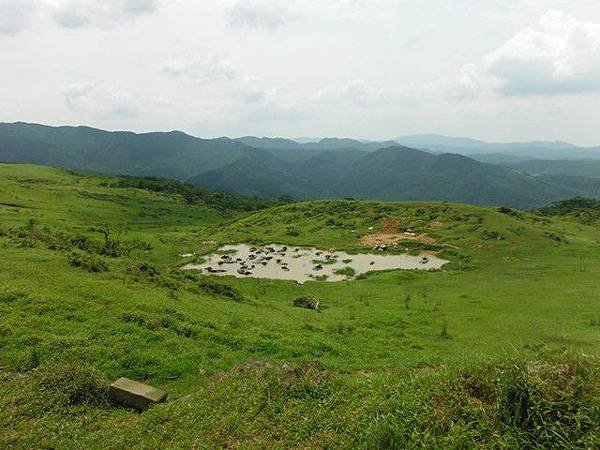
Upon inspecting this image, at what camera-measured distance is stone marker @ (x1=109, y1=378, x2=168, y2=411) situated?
1148cm

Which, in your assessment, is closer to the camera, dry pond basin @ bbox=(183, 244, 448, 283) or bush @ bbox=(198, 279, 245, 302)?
bush @ bbox=(198, 279, 245, 302)

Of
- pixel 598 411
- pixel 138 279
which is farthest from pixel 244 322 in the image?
pixel 598 411

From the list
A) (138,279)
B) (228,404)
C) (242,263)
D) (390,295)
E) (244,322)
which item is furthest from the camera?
(242,263)

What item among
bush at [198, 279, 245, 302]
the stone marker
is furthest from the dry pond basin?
the stone marker

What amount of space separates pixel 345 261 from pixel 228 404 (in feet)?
124

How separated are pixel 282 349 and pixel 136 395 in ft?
20.9

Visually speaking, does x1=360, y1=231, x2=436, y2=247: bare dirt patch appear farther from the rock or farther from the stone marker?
the stone marker

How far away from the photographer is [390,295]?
32594mm

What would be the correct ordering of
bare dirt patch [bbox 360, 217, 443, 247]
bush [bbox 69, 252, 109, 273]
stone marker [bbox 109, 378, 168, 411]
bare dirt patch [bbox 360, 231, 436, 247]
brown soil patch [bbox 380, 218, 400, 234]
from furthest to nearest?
1. brown soil patch [bbox 380, 218, 400, 234]
2. bare dirt patch [bbox 360, 217, 443, 247]
3. bare dirt patch [bbox 360, 231, 436, 247]
4. bush [bbox 69, 252, 109, 273]
5. stone marker [bbox 109, 378, 168, 411]

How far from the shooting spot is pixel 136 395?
11.6 meters

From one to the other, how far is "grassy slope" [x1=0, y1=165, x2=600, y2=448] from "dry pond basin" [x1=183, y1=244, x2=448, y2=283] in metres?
4.37

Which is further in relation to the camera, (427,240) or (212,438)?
(427,240)

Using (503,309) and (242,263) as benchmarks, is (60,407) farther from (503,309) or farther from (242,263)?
(242,263)

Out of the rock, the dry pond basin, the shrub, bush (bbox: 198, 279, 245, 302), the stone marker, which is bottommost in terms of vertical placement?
the dry pond basin
